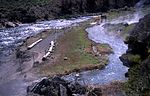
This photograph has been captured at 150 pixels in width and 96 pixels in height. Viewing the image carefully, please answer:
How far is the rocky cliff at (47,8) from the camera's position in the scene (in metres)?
104

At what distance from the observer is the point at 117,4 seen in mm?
118312

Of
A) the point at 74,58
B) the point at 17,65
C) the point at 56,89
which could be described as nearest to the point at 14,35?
the point at 17,65

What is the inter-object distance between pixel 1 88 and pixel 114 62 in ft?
54.6

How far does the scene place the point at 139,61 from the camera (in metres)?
35.4

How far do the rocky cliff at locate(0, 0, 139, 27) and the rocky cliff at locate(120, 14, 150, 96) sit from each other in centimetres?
6672

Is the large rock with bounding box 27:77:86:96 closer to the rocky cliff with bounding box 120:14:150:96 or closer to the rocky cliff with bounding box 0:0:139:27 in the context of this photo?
the rocky cliff with bounding box 120:14:150:96

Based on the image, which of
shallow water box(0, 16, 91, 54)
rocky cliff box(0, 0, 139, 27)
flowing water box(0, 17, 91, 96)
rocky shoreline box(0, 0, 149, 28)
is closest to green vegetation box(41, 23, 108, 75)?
flowing water box(0, 17, 91, 96)

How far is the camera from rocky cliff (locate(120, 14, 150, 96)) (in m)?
29.1

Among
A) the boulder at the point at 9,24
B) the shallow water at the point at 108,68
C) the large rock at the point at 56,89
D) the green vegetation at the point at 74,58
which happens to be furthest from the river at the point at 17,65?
the large rock at the point at 56,89

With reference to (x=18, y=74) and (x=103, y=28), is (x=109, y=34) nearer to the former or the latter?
(x=103, y=28)

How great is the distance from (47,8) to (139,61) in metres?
78.6

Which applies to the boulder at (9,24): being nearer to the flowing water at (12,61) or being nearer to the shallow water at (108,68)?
the flowing water at (12,61)

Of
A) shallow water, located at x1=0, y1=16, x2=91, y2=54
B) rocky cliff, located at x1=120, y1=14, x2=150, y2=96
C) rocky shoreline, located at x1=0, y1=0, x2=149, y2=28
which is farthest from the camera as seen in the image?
rocky shoreline, located at x1=0, y1=0, x2=149, y2=28

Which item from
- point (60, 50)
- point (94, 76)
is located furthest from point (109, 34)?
point (94, 76)
